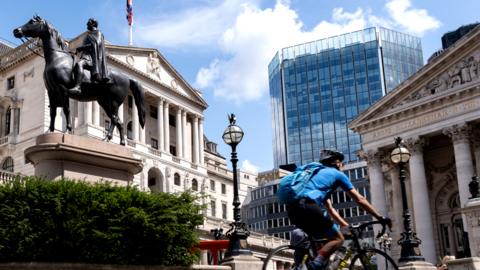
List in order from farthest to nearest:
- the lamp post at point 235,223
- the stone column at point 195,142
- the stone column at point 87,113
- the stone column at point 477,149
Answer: the stone column at point 195,142
the stone column at point 87,113
the stone column at point 477,149
the lamp post at point 235,223

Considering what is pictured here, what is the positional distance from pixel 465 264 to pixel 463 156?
29986mm

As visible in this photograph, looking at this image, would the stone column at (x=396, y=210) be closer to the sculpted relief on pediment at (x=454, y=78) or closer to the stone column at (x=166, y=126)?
the sculpted relief on pediment at (x=454, y=78)

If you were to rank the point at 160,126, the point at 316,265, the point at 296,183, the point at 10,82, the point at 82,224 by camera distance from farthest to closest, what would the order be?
1. the point at 160,126
2. the point at 10,82
3. the point at 82,224
4. the point at 296,183
5. the point at 316,265

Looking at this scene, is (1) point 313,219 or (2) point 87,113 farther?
(2) point 87,113

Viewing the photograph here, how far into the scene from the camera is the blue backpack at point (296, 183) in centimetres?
850

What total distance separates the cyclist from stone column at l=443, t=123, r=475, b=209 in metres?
42.5

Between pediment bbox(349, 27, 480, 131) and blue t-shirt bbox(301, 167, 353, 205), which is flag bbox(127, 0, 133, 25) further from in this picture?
blue t-shirt bbox(301, 167, 353, 205)

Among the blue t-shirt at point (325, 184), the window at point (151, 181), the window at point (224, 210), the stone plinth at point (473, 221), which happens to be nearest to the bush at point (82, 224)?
the blue t-shirt at point (325, 184)

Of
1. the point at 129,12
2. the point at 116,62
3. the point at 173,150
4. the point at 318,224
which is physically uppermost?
the point at 129,12

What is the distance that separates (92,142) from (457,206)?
149 ft

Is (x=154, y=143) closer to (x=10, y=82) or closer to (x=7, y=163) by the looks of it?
(x=7, y=163)

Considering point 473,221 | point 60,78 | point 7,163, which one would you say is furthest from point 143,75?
point 60,78

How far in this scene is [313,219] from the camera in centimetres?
845

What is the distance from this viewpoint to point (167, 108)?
79312 millimetres
